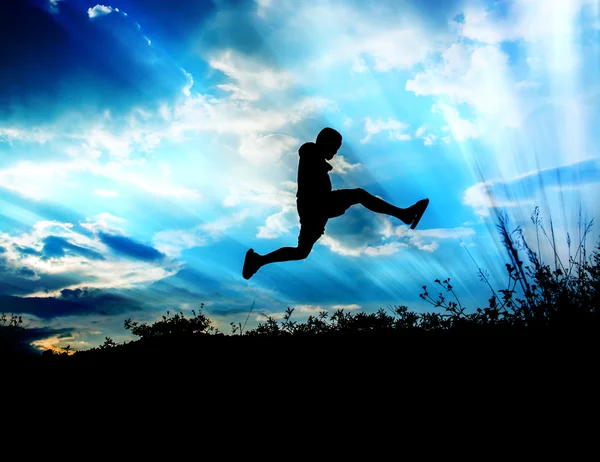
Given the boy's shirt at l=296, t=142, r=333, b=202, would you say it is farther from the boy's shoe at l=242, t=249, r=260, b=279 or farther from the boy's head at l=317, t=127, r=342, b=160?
the boy's shoe at l=242, t=249, r=260, b=279

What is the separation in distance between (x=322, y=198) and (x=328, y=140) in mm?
793

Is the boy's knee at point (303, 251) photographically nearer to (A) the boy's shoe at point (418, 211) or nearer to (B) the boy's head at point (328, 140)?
(B) the boy's head at point (328, 140)

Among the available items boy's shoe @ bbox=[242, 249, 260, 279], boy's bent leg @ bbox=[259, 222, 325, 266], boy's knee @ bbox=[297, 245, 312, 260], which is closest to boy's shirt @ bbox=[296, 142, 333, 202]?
boy's bent leg @ bbox=[259, 222, 325, 266]

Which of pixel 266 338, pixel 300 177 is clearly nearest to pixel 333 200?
pixel 300 177

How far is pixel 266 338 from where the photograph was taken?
5.06 meters

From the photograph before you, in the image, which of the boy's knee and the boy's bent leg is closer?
the boy's bent leg

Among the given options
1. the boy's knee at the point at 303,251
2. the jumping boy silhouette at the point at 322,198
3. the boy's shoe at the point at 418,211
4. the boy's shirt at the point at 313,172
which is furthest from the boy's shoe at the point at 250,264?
the boy's shoe at the point at 418,211

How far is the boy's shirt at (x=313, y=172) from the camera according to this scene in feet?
16.2

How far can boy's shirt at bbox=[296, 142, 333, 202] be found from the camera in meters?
4.93

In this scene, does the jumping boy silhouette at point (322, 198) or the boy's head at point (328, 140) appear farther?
the boy's head at point (328, 140)

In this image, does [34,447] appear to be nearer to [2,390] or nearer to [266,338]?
[2,390]

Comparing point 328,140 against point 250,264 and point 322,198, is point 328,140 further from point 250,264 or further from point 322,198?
point 250,264

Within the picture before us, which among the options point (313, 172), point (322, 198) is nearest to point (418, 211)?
point (322, 198)

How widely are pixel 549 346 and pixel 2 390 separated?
19.9 ft
